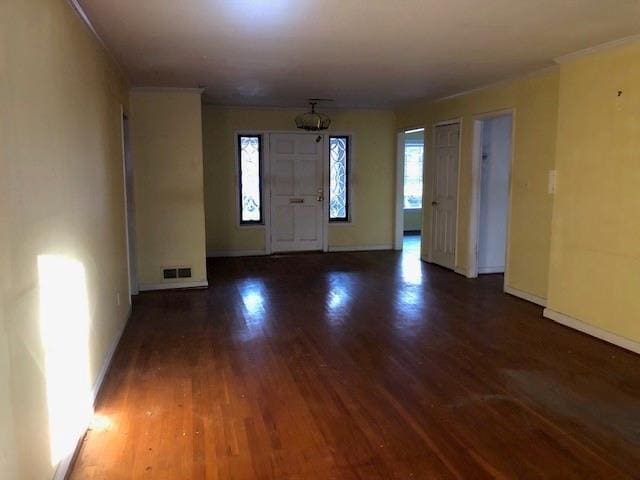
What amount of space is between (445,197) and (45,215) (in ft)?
19.2

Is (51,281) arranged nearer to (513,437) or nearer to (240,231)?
(513,437)

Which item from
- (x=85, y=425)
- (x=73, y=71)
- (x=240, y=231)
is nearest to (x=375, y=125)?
A: (x=240, y=231)

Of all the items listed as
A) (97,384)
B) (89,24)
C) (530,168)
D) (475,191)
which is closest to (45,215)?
(97,384)

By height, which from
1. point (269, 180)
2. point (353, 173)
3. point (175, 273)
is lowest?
point (175, 273)

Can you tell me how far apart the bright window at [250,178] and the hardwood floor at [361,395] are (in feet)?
10.0

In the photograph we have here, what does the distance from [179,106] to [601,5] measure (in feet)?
14.0

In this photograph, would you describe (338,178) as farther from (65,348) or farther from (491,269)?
(65,348)

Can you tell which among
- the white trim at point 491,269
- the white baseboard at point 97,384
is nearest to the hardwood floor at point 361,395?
the white baseboard at point 97,384

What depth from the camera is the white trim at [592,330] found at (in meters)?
3.99

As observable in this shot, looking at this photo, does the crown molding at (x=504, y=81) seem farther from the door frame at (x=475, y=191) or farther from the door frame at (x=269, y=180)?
the door frame at (x=269, y=180)

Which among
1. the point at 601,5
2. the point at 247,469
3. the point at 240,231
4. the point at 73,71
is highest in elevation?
the point at 601,5

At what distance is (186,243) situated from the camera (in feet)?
19.9

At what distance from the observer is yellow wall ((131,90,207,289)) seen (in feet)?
19.0

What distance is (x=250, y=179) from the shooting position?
832cm
